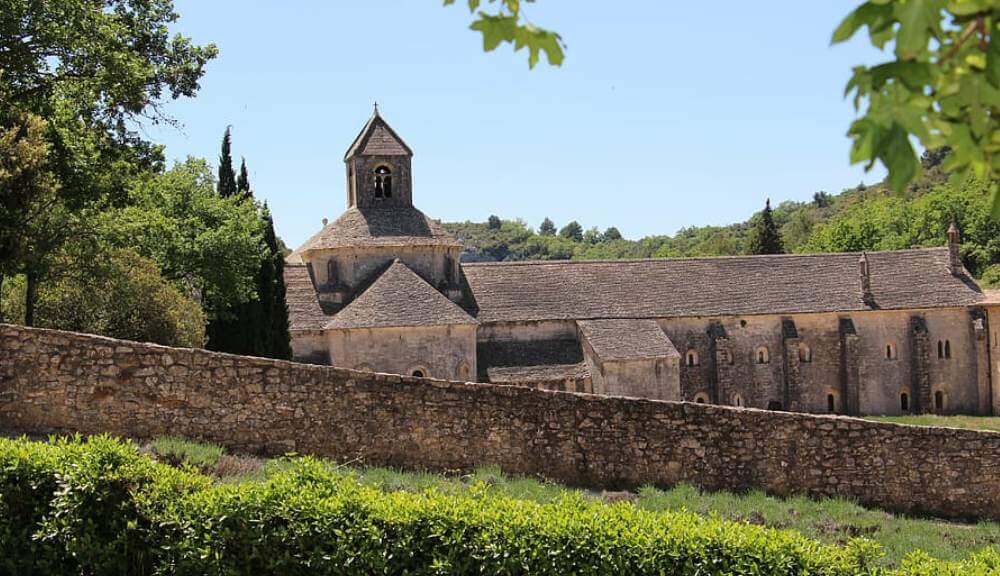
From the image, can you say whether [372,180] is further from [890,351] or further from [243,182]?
[890,351]

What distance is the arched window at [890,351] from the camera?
151ft

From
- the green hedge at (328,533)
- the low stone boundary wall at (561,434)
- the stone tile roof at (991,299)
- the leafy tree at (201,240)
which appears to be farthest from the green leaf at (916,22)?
the stone tile roof at (991,299)

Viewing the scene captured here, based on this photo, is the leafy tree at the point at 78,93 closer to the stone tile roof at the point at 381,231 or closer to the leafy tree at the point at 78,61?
the leafy tree at the point at 78,61

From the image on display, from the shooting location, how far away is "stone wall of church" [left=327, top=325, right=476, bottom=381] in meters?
36.7

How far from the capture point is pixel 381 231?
41.7m

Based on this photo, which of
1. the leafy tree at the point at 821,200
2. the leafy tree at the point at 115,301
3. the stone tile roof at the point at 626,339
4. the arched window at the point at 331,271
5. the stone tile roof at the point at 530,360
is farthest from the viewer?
the leafy tree at the point at 821,200

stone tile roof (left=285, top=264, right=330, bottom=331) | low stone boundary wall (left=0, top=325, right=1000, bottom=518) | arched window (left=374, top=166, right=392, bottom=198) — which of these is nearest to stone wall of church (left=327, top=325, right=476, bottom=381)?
stone tile roof (left=285, top=264, right=330, bottom=331)

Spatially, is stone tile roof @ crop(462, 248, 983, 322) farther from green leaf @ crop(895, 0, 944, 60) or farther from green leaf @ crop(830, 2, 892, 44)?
green leaf @ crop(895, 0, 944, 60)

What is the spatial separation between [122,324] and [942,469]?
1798 cm

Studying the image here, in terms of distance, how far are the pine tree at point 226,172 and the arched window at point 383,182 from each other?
772 cm

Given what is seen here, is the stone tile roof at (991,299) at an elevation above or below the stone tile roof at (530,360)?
above

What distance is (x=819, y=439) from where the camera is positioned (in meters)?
16.6

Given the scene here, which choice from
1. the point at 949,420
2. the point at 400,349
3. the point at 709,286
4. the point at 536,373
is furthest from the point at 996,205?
the point at 949,420

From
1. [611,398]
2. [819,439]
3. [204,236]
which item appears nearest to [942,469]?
[819,439]
